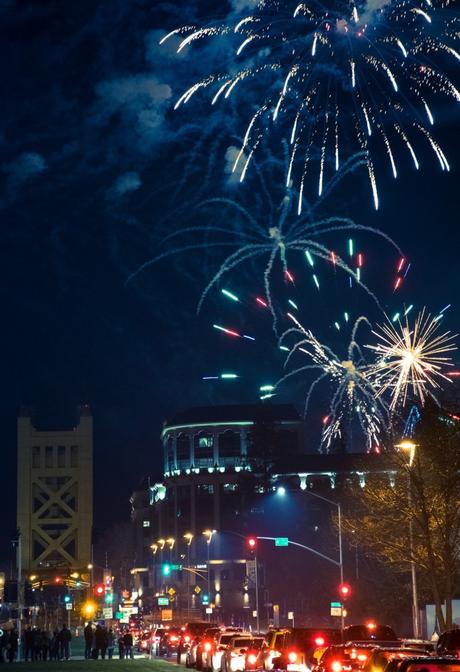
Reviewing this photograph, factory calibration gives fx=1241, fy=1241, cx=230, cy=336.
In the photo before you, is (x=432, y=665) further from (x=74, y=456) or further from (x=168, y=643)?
(x=74, y=456)

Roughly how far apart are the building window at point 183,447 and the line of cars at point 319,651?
106640mm

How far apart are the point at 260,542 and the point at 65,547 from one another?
→ 141ft

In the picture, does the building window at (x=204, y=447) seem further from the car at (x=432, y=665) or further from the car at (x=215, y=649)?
the car at (x=432, y=665)

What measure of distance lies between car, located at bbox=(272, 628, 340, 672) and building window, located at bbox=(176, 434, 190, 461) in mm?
126510

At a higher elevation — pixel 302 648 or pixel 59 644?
pixel 59 644

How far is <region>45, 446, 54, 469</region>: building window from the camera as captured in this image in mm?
165250

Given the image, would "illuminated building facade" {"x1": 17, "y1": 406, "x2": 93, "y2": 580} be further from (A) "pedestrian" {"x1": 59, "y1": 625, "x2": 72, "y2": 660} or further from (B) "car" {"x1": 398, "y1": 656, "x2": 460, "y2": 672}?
(B) "car" {"x1": 398, "y1": 656, "x2": 460, "y2": 672}

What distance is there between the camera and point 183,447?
16625 cm

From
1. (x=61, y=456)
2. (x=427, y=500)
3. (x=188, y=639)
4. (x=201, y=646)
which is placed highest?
(x=61, y=456)

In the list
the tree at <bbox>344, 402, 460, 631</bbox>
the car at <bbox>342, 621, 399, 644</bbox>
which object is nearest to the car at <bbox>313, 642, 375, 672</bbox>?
the car at <bbox>342, 621, 399, 644</bbox>

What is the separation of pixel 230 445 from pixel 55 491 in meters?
23.9

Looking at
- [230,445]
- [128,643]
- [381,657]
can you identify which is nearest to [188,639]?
[128,643]

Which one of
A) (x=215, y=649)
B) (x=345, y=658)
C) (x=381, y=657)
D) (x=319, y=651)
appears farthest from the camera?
(x=215, y=649)

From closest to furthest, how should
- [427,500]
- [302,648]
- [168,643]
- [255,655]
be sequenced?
[302,648] → [255,655] → [427,500] → [168,643]
